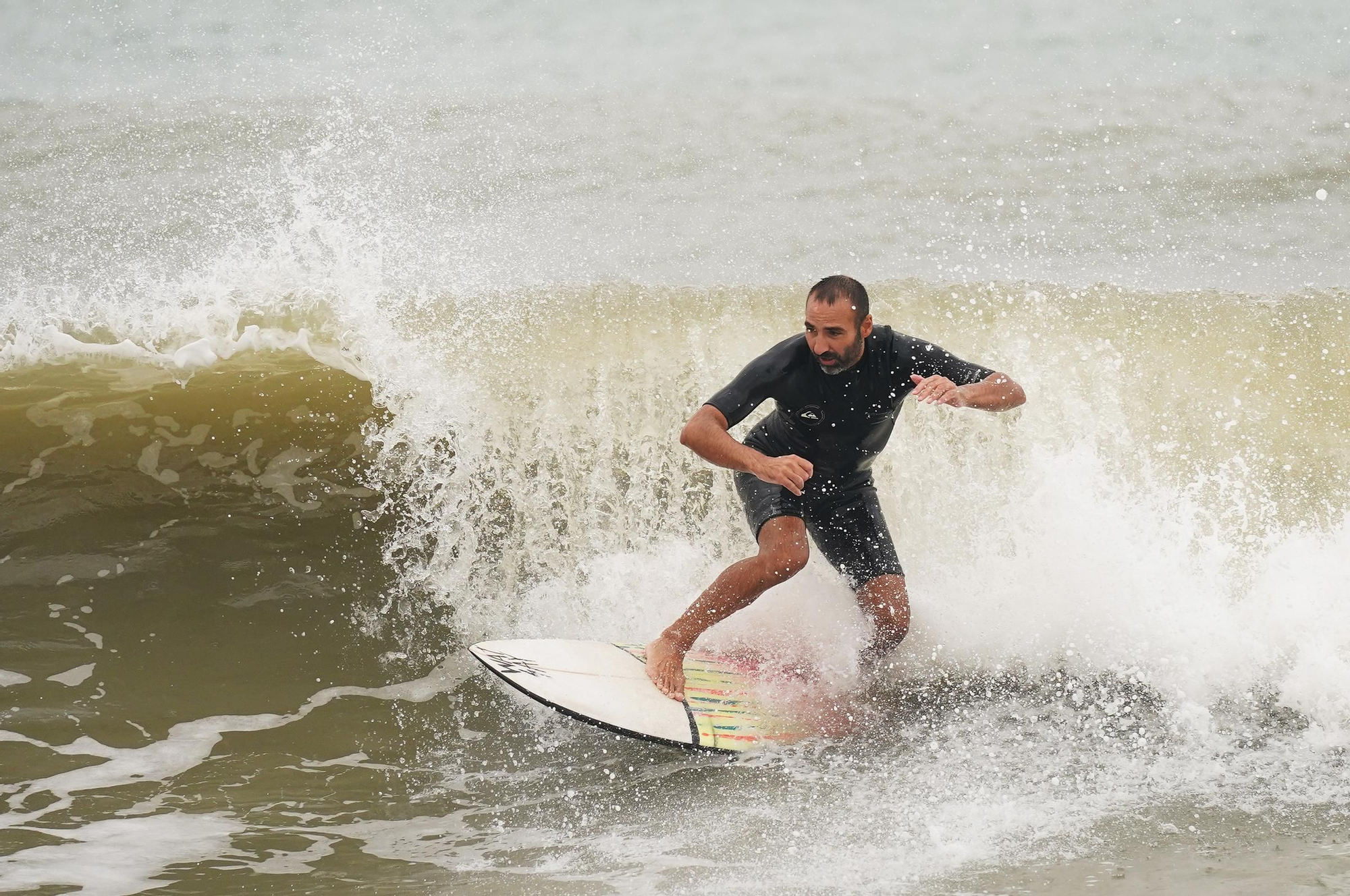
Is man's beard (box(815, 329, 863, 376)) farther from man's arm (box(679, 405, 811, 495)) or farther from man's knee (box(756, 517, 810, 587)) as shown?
man's knee (box(756, 517, 810, 587))

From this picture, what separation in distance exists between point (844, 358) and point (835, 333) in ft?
0.47

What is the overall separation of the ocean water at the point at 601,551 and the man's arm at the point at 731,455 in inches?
43.6

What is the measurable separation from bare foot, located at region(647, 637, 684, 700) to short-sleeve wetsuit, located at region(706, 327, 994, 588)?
59 centimetres

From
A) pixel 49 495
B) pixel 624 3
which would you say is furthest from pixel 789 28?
pixel 49 495

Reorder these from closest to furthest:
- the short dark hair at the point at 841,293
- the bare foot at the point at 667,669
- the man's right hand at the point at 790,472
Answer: the man's right hand at the point at 790,472
the short dark hair at the point at 841,293
the bare foot at the point at 667,669

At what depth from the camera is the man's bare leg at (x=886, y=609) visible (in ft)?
14.8

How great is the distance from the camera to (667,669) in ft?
14.5

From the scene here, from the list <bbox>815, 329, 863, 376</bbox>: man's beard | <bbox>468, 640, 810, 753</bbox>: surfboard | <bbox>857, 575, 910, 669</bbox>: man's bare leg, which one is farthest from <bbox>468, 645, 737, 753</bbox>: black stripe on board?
<bbox>815, 329, 863, 376</bbox>: man's beard

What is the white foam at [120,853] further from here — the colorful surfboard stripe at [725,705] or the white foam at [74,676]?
the colorful surfboard stripe at [725,705]

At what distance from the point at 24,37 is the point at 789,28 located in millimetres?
12852

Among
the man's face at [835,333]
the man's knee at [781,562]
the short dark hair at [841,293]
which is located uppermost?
the short dark hair at [841,293]

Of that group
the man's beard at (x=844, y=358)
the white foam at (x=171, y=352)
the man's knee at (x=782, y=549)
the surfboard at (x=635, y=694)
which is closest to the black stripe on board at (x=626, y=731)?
the surfboard at (x=635, y=694)

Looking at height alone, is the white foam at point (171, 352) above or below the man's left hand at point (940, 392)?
above

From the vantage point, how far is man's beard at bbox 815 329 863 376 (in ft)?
13.3
